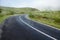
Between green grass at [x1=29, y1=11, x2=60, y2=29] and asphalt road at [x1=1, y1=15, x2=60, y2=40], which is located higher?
asphalt road at [x1=1, y1=15, x2=60, y2=40]

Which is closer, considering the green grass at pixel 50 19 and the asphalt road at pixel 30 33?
the asphalt road at pixel 30 33

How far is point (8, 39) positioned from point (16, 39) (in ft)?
1.63

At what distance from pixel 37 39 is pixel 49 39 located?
2.34 ft

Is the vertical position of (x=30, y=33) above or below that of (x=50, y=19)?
above

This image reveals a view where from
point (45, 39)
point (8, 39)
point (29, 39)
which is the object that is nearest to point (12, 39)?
point (8, 39)

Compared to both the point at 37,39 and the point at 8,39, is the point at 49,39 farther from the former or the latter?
the point at 8,39

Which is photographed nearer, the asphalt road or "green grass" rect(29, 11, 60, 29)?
the asphalt road

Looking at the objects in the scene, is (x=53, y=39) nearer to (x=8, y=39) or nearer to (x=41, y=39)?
(x=41, y=39)

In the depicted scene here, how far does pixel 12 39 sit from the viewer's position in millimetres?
13430

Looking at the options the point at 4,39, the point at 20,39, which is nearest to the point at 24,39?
the point at 20,39

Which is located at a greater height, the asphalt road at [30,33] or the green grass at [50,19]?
the asphalt road at [30,33]

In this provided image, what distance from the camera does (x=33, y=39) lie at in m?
13.1

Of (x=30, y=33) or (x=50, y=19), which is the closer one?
(x=30, y=33)

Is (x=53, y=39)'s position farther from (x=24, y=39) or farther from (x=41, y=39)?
(x=24, y=39)
